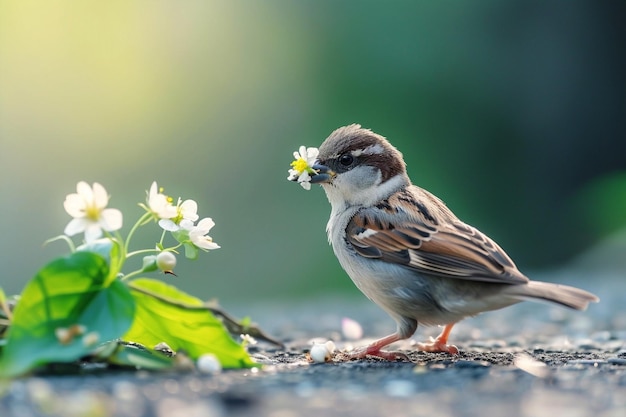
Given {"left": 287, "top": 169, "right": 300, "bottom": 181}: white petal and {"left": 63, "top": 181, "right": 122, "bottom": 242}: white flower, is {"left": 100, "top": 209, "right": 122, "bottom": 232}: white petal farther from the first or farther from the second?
{"left": 287, "top": 169, "right": 300, "bottom": 181}: white petal

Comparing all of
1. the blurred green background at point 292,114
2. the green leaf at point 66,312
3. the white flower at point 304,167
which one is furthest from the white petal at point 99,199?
the blurred green background at point 292,114

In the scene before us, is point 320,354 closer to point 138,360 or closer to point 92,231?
point 138,360

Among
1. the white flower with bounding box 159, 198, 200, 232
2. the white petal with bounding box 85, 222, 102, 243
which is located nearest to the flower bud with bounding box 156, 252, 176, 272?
the white flower with bounding box 159, 198, 200, 232

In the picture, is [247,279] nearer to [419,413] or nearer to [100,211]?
[100,211]

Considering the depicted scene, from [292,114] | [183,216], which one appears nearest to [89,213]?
[183,216]

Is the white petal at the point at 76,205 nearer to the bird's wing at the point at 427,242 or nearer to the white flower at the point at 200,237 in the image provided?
the white flower at the point at 200,237

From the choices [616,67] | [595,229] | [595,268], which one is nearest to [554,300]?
[595,268]
